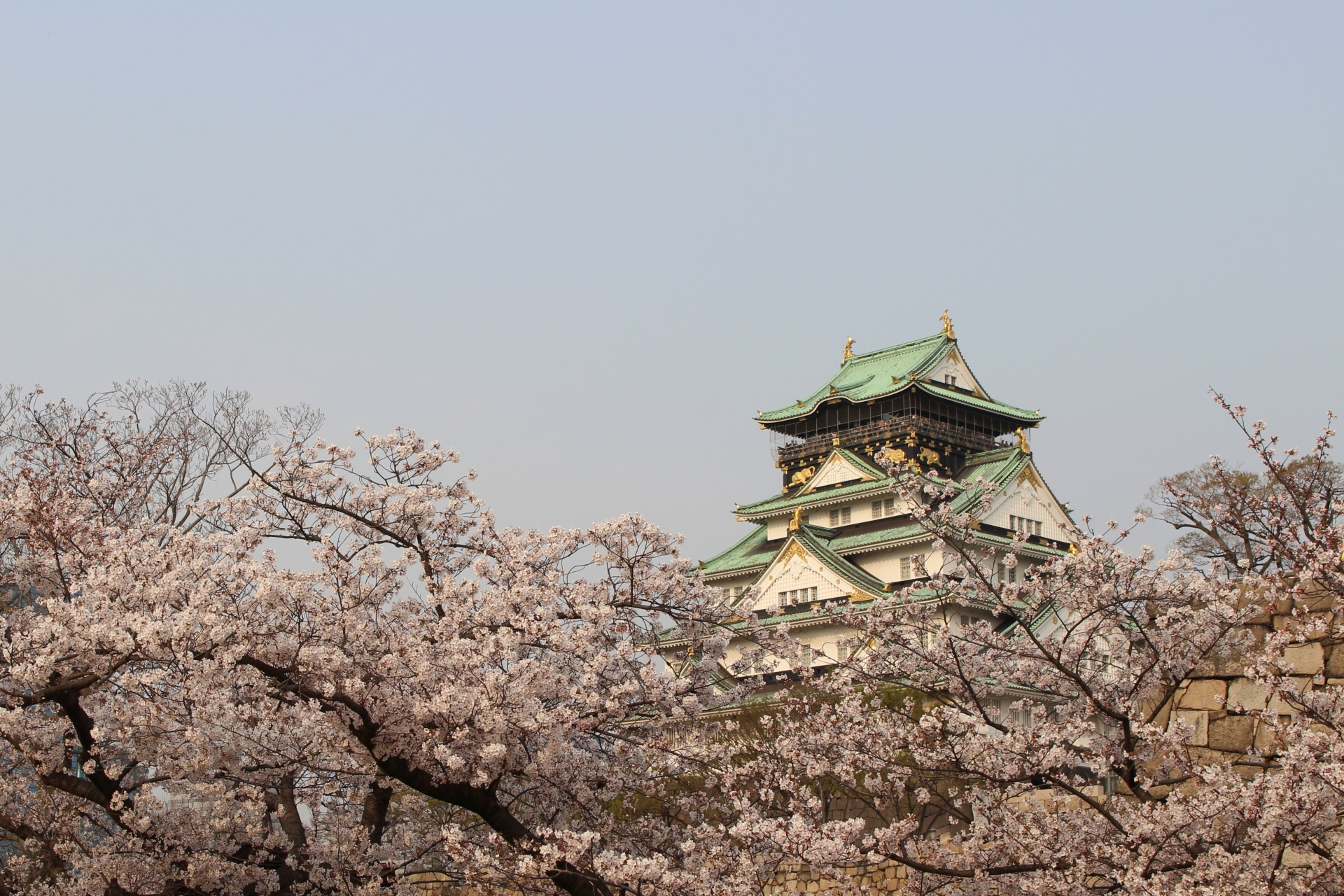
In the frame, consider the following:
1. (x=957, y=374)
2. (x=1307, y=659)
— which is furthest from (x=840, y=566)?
(x=1307, y=659)

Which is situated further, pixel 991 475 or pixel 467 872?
pixel 991 475

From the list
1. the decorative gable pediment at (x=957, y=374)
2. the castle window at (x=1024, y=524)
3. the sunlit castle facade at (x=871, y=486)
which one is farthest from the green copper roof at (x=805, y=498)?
the decorative gable pediment at (x=957, y=374)

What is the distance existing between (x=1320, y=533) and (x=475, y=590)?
21.4 feet

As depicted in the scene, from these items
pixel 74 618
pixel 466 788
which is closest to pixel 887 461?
pixel 466 788

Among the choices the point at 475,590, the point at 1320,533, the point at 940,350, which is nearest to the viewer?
the point at 1320,533

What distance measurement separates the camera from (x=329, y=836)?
11320mm

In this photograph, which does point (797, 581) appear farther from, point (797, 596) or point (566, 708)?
point (566, 708)

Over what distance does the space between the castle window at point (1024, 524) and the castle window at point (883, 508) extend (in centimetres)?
318

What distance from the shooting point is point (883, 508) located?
3550 cm

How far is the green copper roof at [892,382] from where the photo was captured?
3766cm

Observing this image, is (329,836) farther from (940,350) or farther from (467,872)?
(940,350)

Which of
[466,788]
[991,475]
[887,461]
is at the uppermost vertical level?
[991,475]

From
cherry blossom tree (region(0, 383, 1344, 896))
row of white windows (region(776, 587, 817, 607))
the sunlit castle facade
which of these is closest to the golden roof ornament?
the sunlit castle facade

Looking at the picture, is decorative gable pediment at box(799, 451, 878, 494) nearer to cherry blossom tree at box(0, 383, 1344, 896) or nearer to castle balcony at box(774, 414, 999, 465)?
castle balcony at box(774, 414, 999, 465)
